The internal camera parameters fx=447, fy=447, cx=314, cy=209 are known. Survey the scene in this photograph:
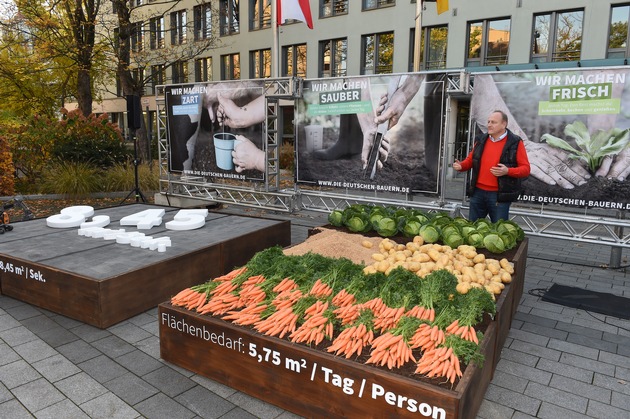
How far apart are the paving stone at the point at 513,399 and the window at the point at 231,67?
28492mm

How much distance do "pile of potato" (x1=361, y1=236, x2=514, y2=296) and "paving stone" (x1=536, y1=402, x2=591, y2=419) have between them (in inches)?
39.1

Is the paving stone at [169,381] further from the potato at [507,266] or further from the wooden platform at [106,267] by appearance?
the potato at [507,266]

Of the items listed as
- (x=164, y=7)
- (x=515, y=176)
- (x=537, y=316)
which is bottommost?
(x=537, y=316)

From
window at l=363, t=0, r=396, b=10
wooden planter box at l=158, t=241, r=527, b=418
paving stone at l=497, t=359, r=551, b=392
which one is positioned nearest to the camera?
wooden planter box at l=158, t=241, r=527, b=418

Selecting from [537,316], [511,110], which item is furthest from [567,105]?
→ [537,316]

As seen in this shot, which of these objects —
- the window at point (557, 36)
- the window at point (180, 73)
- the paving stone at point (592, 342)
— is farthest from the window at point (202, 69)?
the paving stone at point (592, 342)

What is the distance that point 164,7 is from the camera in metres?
31.2

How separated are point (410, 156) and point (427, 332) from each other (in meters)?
5.37

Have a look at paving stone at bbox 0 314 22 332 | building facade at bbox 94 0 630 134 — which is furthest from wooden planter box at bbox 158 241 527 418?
building facade at bbox 94 0 630 134

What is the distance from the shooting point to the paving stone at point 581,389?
11.6 feet

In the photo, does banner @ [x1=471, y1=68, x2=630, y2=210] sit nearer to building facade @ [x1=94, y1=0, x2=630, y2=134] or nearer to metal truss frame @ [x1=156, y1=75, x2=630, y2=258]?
metal truss frame @ [x1=156, y1=75, x2=630, y2=258]

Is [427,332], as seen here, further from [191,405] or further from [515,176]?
[515,176]

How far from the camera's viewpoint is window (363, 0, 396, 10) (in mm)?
21859

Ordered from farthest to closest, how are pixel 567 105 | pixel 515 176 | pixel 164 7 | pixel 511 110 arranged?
pixel 164 7 < pixel 511 110 < pixel 567 105 < pixel 515 176
